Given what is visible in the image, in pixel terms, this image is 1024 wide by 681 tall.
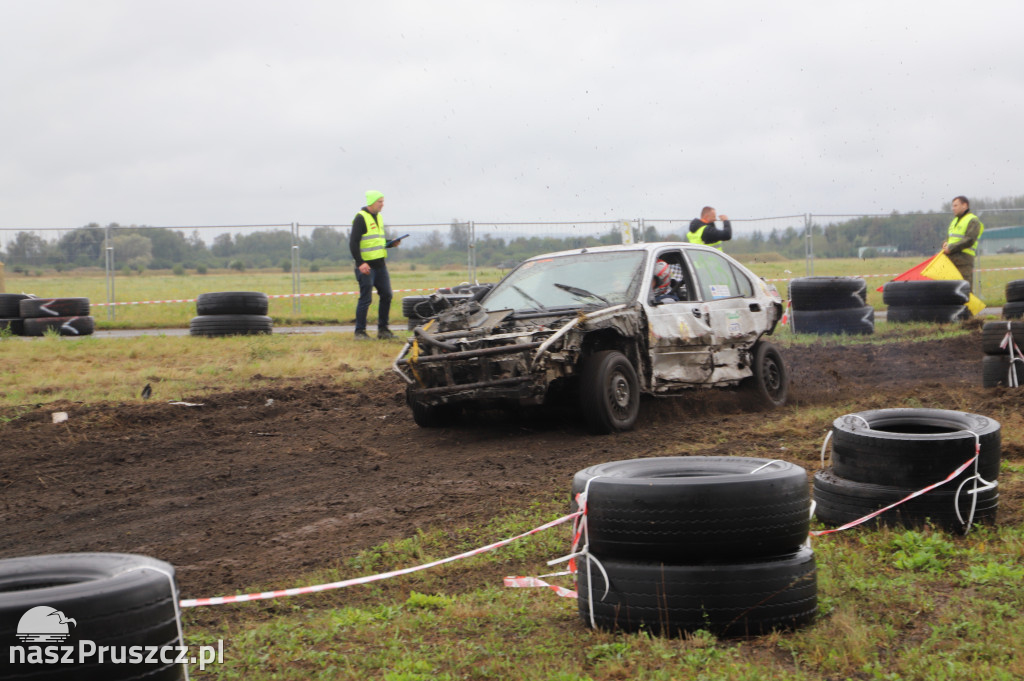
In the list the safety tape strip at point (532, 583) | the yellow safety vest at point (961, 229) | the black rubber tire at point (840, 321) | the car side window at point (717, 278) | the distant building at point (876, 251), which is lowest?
the safety tape strip at point (532, 583)

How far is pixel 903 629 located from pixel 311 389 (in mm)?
8006

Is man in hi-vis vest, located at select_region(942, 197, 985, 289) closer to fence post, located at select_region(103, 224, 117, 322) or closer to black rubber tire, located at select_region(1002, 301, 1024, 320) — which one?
black rubber tire, located at select_region(1002, 301, 1024, 320)

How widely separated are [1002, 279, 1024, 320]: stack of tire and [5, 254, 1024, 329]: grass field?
673cm

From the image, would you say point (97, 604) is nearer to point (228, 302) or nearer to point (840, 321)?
point (228, 302)

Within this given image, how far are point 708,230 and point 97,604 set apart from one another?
12.3 meters

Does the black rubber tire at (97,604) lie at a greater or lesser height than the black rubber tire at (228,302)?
lesser

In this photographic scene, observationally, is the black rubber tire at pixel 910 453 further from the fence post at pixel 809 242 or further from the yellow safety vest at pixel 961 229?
the fence post at pixel 809 242

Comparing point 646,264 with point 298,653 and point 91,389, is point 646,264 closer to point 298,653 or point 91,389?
→ point 298,653

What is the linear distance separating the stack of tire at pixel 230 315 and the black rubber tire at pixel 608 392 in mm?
9118

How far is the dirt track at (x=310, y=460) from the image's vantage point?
519cm

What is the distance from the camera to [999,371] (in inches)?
358

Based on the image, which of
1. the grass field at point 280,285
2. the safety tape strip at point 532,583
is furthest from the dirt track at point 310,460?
the grass field at point 280,285

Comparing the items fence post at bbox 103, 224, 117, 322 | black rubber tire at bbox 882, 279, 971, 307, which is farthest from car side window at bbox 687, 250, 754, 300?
fence post at bbox 103, 224, 117, 322

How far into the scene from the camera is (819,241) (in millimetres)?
22156
